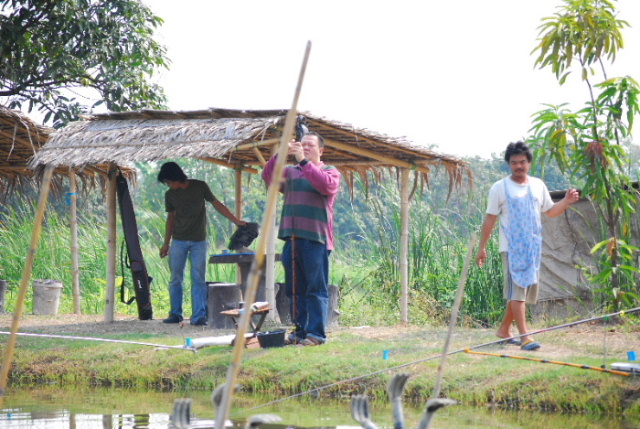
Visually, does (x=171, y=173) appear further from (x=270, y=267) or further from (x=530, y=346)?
(x=530, y=346)

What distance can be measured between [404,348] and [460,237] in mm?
4309

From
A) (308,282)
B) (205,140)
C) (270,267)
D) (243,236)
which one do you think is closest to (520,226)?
(308,282)

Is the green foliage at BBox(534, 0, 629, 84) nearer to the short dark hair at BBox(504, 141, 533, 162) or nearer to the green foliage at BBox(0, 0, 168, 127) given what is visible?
the short dark hair at BBox(504, 141, 533, 162)

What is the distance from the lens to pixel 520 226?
7434 millimetres

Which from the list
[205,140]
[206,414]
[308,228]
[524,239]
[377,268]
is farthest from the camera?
[377,268]

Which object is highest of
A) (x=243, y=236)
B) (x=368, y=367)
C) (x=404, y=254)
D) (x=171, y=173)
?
(x=171, y=173)

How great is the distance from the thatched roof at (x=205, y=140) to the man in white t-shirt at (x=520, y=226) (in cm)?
207

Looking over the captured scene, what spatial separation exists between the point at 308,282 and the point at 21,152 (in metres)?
6.44

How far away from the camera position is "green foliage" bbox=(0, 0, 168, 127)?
12.9 metres

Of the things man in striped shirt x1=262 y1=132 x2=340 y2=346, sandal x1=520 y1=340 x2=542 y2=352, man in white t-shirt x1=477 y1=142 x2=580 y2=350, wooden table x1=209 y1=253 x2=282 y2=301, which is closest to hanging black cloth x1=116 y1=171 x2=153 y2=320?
wooden table x1=209 y1=253 x2=282 y2=301

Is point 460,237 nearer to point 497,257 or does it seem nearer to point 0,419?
point 497,257

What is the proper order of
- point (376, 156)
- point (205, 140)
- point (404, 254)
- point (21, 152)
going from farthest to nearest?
point (21, 152) → point (404, 254) → point (376, 156) → point (205, 140)

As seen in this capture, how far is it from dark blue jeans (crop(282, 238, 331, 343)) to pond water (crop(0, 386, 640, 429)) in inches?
42.7

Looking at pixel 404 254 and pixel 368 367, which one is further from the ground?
pixel 404 254
